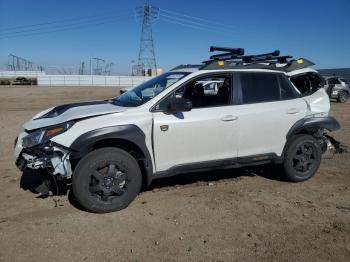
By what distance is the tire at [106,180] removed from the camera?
415 centimetres

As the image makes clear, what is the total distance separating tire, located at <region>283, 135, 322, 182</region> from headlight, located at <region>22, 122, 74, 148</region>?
330 cm

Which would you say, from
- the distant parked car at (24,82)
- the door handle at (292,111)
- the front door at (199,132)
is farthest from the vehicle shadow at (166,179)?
the distant parked car at (24,82)

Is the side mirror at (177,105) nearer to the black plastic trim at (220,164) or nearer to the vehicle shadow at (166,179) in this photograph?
the black plastic trim at (220,164)

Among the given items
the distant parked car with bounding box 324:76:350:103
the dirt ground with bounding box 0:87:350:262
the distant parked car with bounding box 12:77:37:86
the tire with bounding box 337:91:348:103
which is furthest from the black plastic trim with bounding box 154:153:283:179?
the distant parked car with bounding box 12:77:37:86

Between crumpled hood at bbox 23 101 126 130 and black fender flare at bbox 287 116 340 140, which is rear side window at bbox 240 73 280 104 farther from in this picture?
crumpled hood at bbox 23 101 126 130

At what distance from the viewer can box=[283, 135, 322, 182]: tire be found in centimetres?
545

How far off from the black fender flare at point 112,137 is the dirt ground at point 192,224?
28.3 inches

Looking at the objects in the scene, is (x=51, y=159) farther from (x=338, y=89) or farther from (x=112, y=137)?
(x=338, y=89)

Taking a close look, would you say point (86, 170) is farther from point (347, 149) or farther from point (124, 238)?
point (347, 149)

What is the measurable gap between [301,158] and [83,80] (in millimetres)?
52788

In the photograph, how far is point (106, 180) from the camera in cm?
426

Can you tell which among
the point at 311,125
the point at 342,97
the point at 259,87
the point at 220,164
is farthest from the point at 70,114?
the point at 342,97

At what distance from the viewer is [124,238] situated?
3764mm

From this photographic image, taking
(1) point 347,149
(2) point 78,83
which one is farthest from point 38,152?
(2) point 78,83
